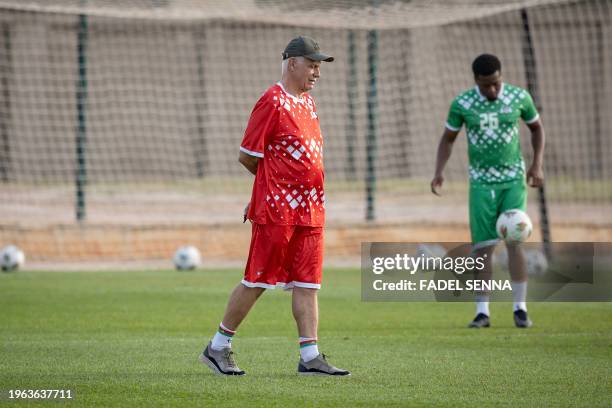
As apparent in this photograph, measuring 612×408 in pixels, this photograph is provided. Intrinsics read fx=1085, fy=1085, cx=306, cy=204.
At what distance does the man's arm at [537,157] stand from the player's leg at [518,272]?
154mm

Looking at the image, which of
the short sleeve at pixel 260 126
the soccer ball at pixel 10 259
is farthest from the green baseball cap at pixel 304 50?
the soccer ball at pixel 10 259

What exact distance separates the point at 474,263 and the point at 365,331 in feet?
4.61

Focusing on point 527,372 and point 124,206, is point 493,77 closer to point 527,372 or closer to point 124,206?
point 527,372

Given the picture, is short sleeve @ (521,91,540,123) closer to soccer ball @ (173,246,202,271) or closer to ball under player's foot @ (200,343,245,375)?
ball under player's foot @ (200,343,245,375)

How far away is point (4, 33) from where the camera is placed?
75.6 feet

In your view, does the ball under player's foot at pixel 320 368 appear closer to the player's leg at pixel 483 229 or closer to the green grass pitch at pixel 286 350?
the green grass pitch at pixel 286 350

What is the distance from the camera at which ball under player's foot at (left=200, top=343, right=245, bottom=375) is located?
6.82 m

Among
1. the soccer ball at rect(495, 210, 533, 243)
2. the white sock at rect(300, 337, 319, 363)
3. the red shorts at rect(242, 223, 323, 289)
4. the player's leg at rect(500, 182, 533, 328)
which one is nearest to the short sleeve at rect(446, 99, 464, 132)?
the player's leg at rect(500, 182, 533, 328)

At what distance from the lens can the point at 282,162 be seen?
6.84m

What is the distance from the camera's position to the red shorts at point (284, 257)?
6797mm

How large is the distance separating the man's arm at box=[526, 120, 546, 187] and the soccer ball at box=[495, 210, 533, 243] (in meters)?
0.32

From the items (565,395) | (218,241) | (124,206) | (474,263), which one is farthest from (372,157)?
(565,395)

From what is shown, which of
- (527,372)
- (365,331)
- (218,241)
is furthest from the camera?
(218,241)

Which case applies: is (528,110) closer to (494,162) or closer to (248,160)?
(494,162)
